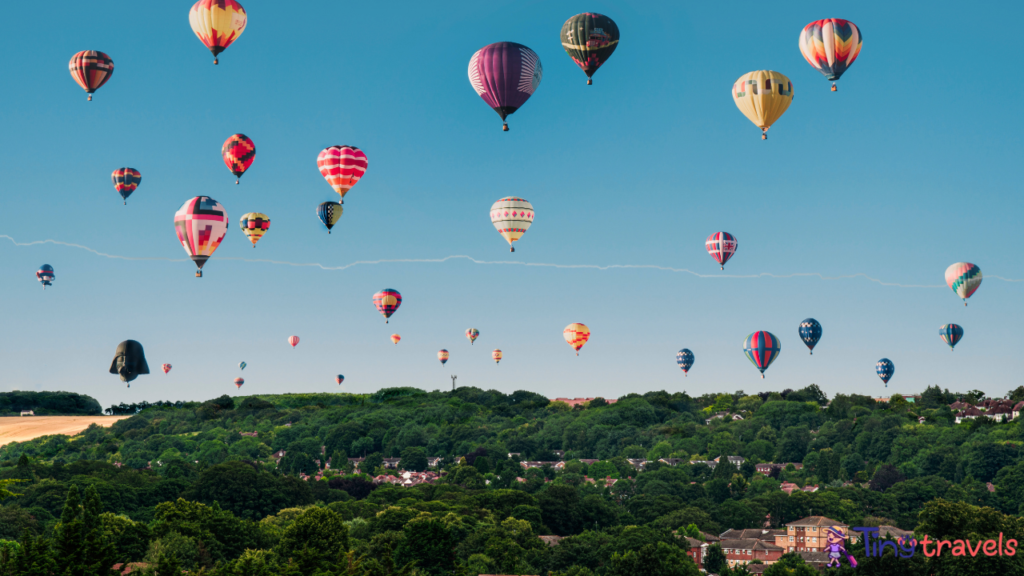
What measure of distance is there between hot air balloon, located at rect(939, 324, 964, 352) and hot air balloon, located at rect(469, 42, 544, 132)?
73215mm

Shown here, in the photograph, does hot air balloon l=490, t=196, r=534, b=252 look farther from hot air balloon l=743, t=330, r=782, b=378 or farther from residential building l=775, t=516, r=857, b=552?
residential building l=775, t=516, r=857, b=552

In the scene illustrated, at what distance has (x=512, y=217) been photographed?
71562 mm

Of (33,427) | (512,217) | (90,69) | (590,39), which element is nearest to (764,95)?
(590,39)

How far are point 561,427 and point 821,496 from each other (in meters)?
79.1

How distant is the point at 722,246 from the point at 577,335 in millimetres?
24207

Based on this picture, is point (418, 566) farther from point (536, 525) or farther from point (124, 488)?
point (124, 488)

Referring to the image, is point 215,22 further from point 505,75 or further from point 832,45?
point 832,45

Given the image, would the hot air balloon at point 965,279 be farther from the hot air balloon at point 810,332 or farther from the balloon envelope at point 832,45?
the balloon envelope at point 832,45

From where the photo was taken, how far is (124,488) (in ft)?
324

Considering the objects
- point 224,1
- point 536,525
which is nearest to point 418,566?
point 536,525

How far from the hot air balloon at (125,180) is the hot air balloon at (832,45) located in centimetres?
4974

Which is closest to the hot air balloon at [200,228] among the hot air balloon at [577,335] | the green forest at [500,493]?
the green forest at [500,493]

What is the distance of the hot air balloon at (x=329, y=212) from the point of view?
8156 centimetres

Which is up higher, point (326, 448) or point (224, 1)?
point (224, 1)
